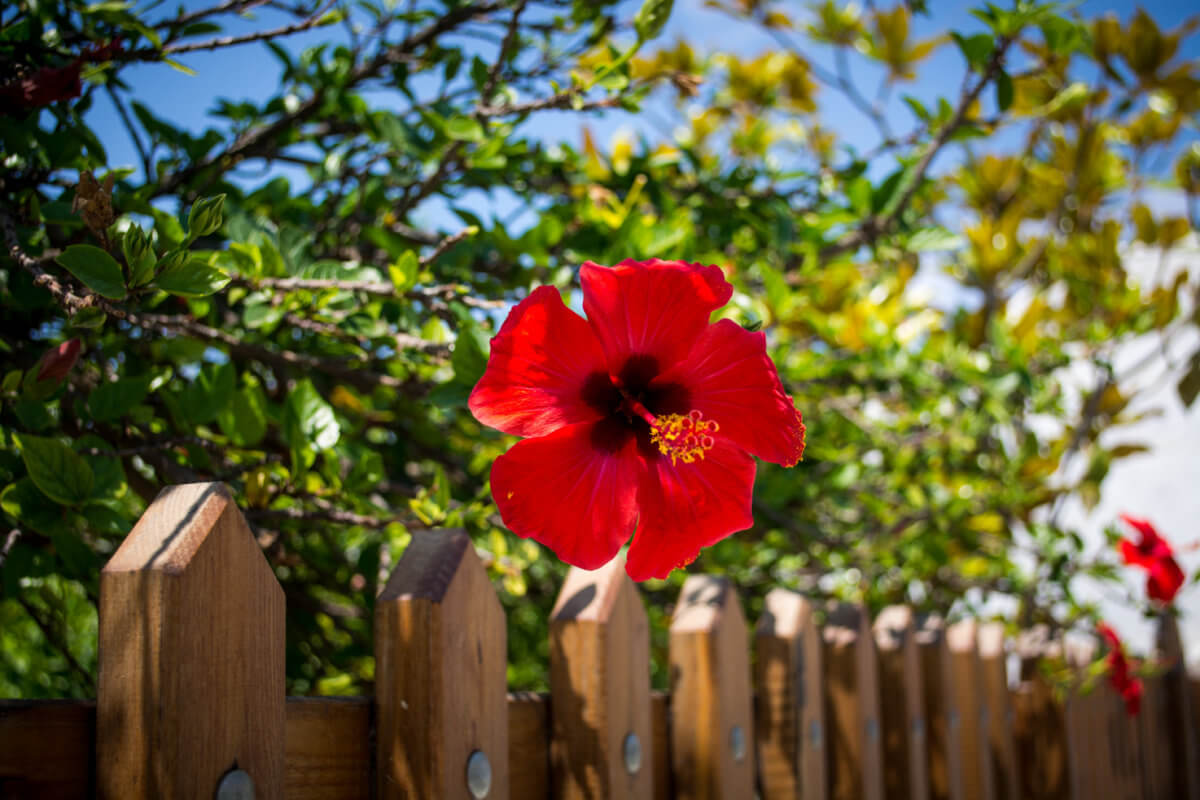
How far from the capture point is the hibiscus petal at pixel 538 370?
0.84 m

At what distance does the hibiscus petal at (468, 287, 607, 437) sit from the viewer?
0.84m

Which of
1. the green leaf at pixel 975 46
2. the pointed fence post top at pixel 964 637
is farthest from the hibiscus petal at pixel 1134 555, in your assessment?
the green leaf at pixel 975 46

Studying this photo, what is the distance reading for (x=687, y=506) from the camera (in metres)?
0.93

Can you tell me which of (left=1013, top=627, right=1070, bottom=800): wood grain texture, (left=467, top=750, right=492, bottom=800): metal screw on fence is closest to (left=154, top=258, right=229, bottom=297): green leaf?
(left=467, top=750, right=492, bottom=800): metal screw on fence

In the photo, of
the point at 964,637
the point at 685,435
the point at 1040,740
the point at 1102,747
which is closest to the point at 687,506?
the point at 685,435

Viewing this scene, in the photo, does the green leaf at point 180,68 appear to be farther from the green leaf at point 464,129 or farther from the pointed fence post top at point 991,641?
the pointed fence post top at point 991,641

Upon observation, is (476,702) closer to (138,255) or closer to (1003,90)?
(138,255)

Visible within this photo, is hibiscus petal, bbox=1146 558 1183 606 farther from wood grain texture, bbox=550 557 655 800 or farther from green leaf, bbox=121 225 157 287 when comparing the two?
green leaf, bbox=121 225 157 287

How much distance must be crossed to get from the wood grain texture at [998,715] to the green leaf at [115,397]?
7.25 ft

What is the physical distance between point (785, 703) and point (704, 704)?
285mm

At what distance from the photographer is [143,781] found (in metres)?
Answer: 0.74

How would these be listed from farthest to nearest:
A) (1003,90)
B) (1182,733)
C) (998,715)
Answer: (1182,733), (998,715), (1003,90)

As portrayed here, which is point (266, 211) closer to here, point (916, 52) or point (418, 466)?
point (418, 466)

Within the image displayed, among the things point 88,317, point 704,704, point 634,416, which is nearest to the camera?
point 88,317
